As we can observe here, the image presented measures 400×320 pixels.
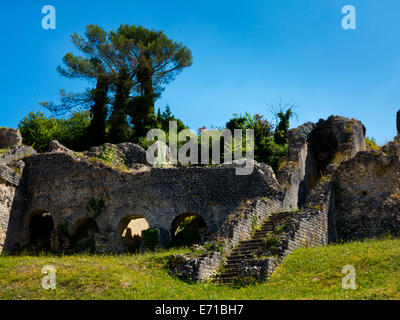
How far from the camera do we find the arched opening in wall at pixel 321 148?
91.5ft

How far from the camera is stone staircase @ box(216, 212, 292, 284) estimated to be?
14.7 m

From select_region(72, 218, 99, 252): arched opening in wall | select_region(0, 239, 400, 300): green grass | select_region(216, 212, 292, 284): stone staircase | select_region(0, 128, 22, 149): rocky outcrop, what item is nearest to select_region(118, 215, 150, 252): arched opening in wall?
select_region(72, 218, 99, 252): arched opening in wall

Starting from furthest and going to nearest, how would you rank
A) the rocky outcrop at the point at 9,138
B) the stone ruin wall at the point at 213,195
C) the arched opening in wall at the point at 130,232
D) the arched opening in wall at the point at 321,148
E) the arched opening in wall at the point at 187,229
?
1. the rocky outcrop at the point at 9,138
2. the arched opening in wall at the point at 321,148
3. the arched opening in wall at the point at 130,232
4. the arched opening in wall at the point at 187,229
5. the stone ruin wall at the point at 213,195

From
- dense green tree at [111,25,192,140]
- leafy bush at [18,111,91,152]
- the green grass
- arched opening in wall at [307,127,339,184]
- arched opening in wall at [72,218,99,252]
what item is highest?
dense green tree at [111,25,192,140]

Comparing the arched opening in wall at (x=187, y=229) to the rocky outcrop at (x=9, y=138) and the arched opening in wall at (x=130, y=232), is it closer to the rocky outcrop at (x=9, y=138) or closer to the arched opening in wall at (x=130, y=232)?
the arched opening in wall at (x=130, y=232)

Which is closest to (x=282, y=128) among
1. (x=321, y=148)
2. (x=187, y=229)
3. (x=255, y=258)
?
(x=321, y=148)

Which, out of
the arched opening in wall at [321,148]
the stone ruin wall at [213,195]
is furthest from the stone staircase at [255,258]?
the arched opening in wall at [321,148]

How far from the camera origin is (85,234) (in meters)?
23.1

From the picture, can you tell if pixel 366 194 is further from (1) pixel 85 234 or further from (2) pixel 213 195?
(1) pixel 85 234

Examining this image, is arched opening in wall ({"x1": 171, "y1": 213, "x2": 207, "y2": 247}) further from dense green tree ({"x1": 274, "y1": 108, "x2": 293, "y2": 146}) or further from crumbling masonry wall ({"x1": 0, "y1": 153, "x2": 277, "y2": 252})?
dense green tree ({"x1": 274, "y1": 108, "x2": 293, "y2": 146})

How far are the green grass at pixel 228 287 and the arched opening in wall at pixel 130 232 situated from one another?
22.0 ft

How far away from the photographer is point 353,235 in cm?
2017

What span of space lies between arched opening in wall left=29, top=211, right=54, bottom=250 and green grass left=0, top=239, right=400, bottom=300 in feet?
25.1
